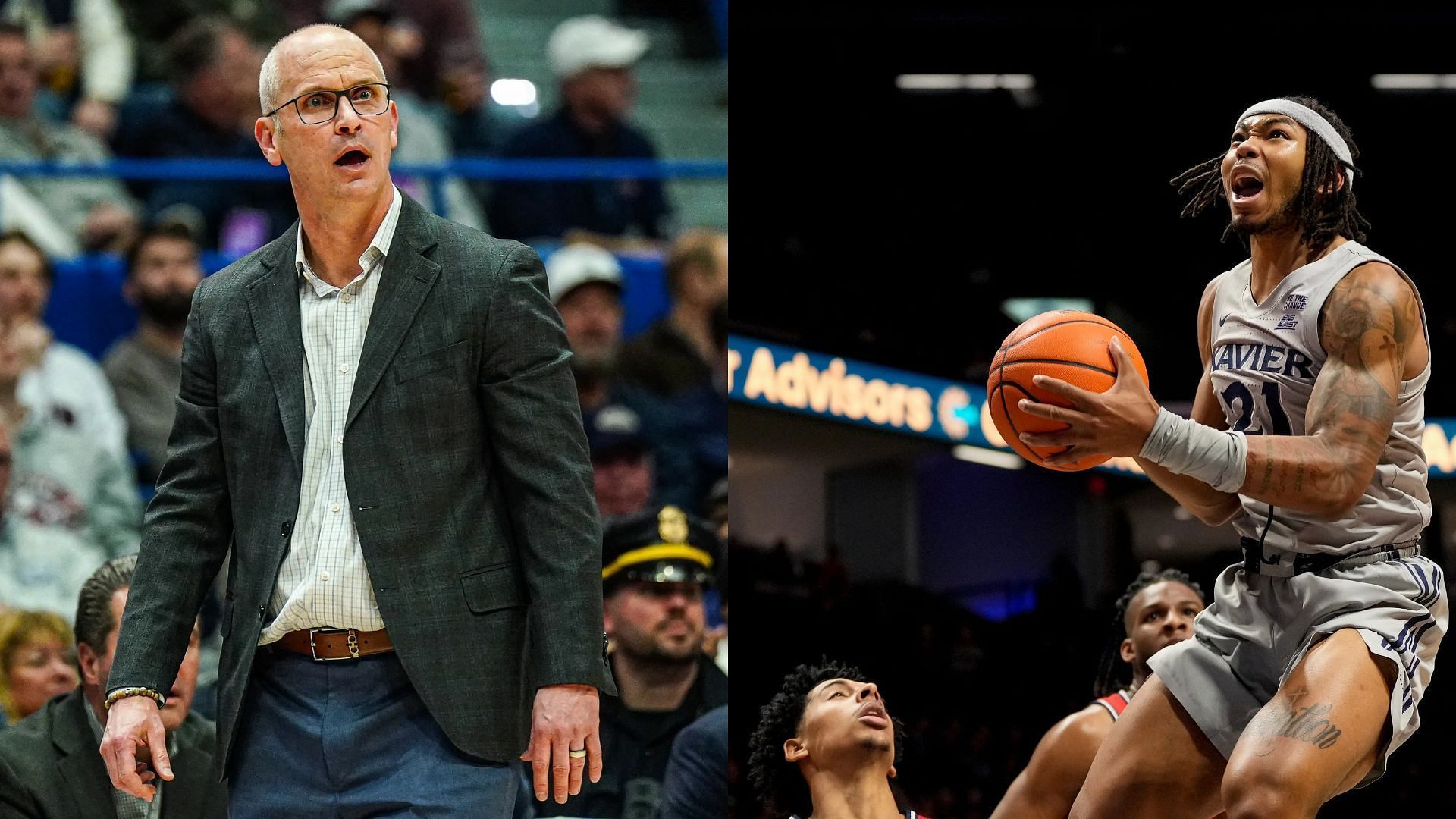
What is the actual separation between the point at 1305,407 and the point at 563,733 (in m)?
1.45

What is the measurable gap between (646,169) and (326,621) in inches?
190

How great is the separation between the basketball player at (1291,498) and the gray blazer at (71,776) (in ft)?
6.77

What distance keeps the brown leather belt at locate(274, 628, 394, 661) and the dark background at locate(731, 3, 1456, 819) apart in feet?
11.8

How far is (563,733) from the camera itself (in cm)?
241

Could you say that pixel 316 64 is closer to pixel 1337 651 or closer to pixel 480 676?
pixel 480 676

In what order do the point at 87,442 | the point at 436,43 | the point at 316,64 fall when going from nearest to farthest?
the point at 316,64 → the point at 87,442 → the point at 436,43

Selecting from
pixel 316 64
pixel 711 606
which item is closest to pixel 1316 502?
pixel 316 64

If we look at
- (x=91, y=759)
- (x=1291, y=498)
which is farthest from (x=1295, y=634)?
(x=91, y=759)

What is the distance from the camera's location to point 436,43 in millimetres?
7836

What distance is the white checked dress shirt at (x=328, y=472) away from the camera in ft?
8.09

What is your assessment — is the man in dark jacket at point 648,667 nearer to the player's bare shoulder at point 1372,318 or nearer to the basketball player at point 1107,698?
the basketball player at point 1107,698

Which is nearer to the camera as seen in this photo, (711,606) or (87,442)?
(711,606)

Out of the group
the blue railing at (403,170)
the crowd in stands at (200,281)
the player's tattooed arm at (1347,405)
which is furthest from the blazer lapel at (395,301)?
the blue railing at (403,170)

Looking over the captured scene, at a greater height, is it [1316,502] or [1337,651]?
[1316,502]
